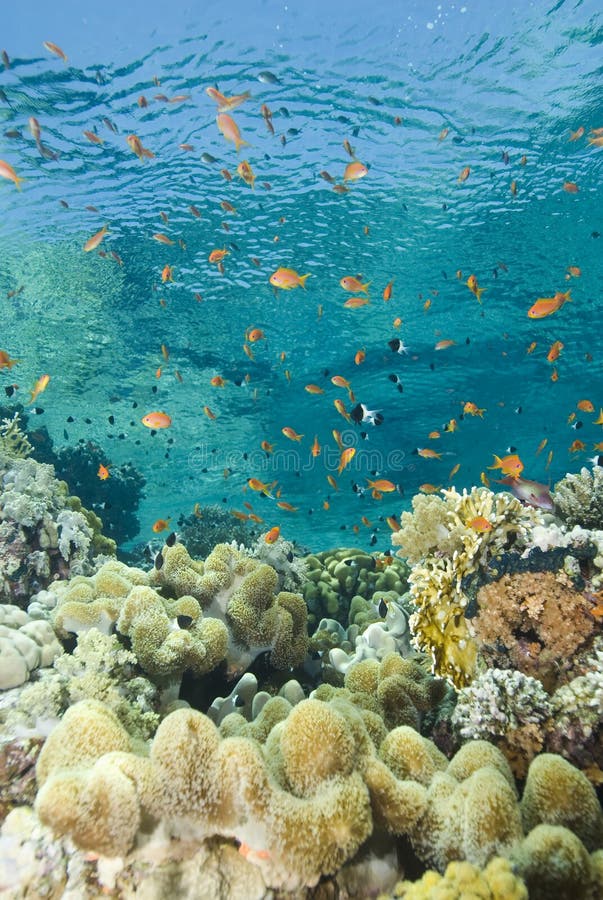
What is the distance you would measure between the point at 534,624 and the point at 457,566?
2.53 ft

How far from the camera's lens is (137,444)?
2594 centimetres

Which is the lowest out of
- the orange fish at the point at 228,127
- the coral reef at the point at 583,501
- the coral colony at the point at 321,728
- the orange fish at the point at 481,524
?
the coral colony at the point at 321,728

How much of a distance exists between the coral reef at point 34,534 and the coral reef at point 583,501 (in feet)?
22.0

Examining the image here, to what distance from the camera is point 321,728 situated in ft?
7.51

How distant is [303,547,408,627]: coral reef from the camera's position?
26.8ft

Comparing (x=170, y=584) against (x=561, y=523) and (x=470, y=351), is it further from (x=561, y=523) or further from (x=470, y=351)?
(x=470, y=351)

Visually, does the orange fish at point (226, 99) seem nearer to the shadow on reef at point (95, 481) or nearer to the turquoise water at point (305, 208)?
the turquoise water at point (305, 208)

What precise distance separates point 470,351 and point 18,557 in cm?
1913

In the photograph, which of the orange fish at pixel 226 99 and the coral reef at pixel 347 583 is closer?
the coral reef at pixel 347 583

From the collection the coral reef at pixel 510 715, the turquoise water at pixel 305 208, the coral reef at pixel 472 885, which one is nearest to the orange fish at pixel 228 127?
the turquoise water at pixel 305 208

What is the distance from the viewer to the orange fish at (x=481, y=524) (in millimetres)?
4066

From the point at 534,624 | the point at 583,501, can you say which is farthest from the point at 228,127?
the point at 534,624

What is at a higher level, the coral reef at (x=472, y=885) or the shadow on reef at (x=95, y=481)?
the coral reef at (x=472, y=885)

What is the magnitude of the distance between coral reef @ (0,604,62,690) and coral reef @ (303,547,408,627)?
427 centimetres
